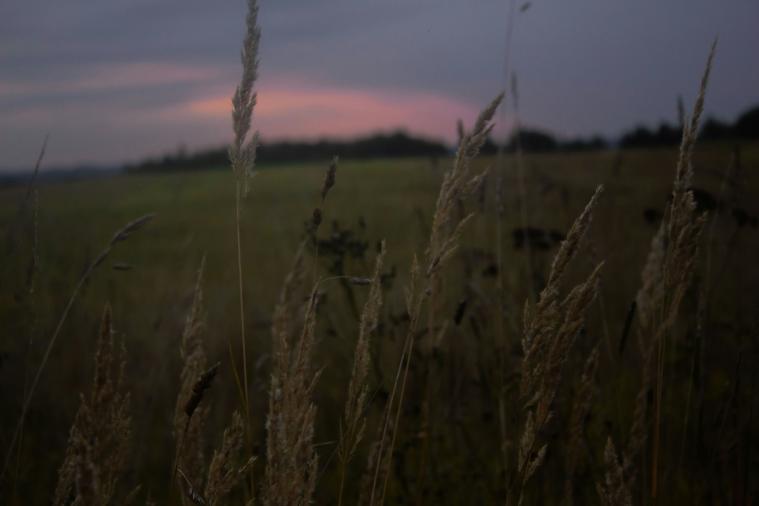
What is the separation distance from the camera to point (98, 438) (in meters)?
1.24

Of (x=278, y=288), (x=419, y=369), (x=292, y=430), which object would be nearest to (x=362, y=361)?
(x=292, y=430)

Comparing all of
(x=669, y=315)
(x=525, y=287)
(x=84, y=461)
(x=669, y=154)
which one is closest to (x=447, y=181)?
(x=669, y=315)

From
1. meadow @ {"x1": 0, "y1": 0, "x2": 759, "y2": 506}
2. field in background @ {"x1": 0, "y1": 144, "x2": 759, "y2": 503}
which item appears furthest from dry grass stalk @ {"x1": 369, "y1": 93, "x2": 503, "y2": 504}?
field in background @ {"x1": 0, "y1": 144, "x2": 759, "y2": 503}

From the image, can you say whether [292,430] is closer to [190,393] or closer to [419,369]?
[190,393]

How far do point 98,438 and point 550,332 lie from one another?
934 mm

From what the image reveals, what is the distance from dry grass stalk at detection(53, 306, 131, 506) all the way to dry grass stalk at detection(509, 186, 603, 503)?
2.75 feet

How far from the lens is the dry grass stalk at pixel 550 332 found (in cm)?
133

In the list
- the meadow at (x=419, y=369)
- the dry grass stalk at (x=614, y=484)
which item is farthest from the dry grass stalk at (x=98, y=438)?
the dry grass stalk at (x=614, y=484)

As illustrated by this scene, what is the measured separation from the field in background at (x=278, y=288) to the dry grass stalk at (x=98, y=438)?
0.27 meters

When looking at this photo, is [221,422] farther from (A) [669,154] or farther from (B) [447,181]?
(A) [669,154]

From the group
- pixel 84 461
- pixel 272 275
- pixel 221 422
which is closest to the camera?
pixel 84 461

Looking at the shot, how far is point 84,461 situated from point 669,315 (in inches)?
54.2

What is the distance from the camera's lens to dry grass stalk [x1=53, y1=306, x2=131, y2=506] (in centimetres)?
111

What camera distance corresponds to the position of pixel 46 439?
394cm
